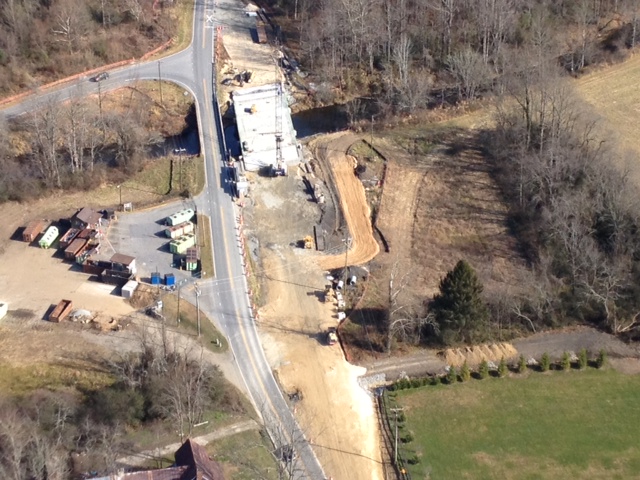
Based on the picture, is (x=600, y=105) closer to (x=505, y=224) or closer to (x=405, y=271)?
(x=505, y=224)

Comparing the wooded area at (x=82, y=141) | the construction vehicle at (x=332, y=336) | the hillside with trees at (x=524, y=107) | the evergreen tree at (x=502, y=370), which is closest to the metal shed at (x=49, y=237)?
the wooded area at (x=82, y=141)

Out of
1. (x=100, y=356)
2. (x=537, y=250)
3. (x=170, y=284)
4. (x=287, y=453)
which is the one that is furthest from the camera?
(x=537, y=250)

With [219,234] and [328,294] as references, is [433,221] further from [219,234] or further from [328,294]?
[219,234]

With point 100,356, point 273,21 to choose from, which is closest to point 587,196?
point 100,356

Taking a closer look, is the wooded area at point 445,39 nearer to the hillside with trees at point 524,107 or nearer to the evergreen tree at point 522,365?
the hillside with trees at point 524,107

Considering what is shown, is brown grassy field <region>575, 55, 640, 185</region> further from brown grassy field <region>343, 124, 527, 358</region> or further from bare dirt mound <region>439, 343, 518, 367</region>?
bare dirt mound <region>439, 343, 518, 367</region>

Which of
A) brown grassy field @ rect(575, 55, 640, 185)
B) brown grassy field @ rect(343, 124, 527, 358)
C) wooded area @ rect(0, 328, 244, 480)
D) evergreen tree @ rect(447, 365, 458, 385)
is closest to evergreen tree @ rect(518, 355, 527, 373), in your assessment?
evergreen tree @ rect(447, 365, 458, 385)
